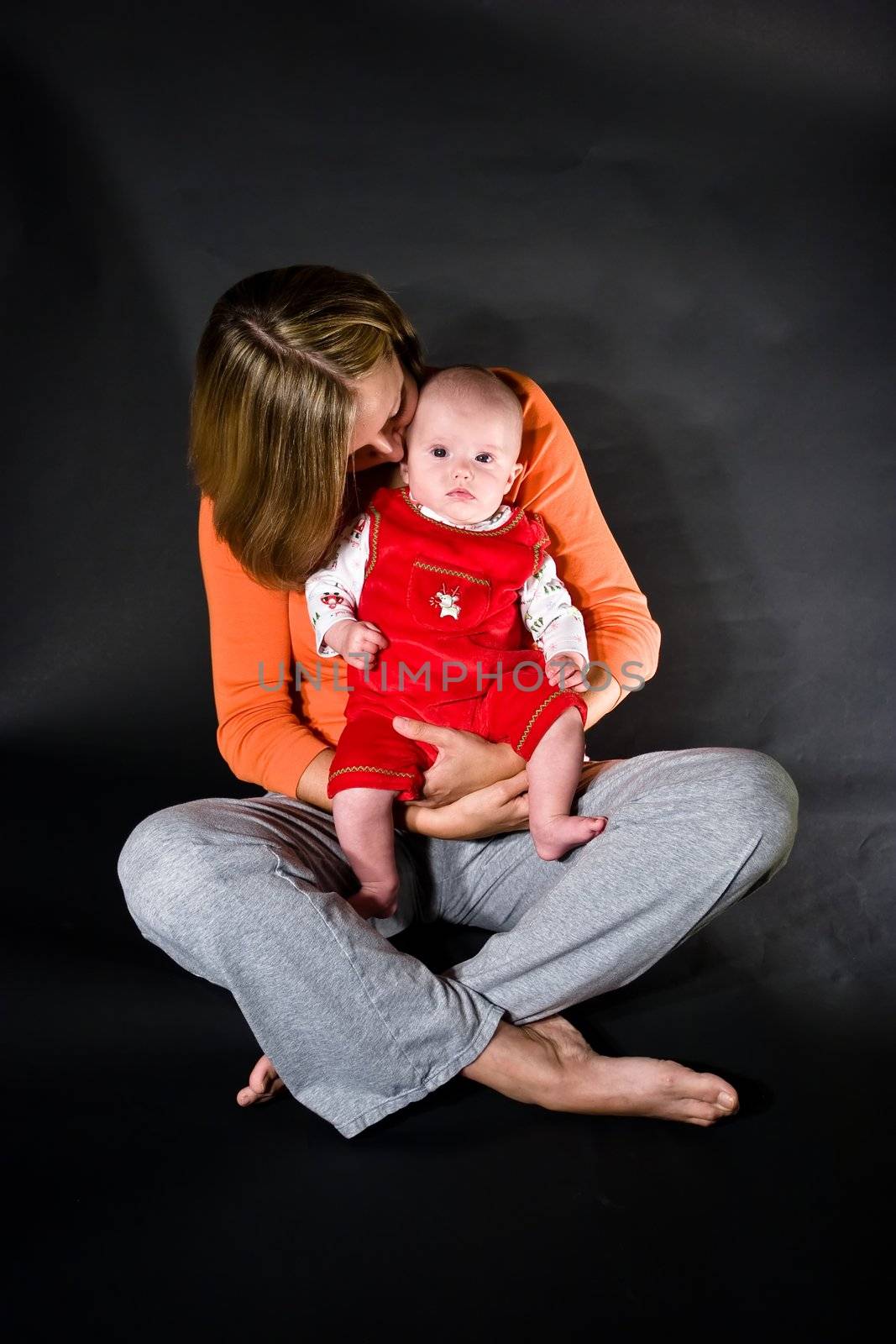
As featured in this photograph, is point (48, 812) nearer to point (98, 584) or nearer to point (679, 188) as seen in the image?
point (98, 584)

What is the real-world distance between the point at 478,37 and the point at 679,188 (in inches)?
21.4

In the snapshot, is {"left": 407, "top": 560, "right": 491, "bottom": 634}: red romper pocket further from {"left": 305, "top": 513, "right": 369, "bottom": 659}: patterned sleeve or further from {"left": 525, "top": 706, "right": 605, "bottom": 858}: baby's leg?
{"left": 525, "top": 706, "right": 605, "bottom": 858}: baby's leg

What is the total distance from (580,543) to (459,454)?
0.36 metres

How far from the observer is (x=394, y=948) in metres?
1.65

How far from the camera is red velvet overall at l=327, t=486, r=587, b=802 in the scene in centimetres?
178

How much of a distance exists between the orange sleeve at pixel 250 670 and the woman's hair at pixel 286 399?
4.2 inches

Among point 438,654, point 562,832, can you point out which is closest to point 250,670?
point 438,654

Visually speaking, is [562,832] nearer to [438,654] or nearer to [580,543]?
[438,654]

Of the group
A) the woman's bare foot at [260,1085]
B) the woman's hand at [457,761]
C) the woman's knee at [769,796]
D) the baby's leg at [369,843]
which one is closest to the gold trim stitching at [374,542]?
the woman's hand at [457,761]

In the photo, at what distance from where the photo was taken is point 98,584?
2.84 meters

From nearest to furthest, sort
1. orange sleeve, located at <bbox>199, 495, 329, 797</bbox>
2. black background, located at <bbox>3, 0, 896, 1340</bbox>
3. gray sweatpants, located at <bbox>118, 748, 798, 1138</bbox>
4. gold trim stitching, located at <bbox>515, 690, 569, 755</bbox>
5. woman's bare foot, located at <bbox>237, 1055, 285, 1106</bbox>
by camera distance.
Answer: gray sweatpants, located at <bbox>118, 748, 798, 1138</bbox>, woman's bare foot, located at <bbox>237, 1055, 285, 1106</bbox>, gold trim stitching, located at <bbox>515, 690, 569, 755</bbox>, orange sleeve, located at <bbox>199, 495, 329, 797</bbox>, black background, located at <bbox>3, 0, 896, 1340</bbox>

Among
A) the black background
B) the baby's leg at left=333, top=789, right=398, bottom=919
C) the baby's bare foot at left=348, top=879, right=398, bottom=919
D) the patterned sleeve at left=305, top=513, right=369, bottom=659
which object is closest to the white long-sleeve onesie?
the patterned sleeve at left=305, top=513, right=369, bottom=659

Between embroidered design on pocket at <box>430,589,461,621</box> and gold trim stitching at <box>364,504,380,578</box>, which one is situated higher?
gold trim stitching at <box>364,504,380,578</box>

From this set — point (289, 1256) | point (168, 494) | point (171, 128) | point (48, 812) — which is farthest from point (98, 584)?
point (289, 1256)
